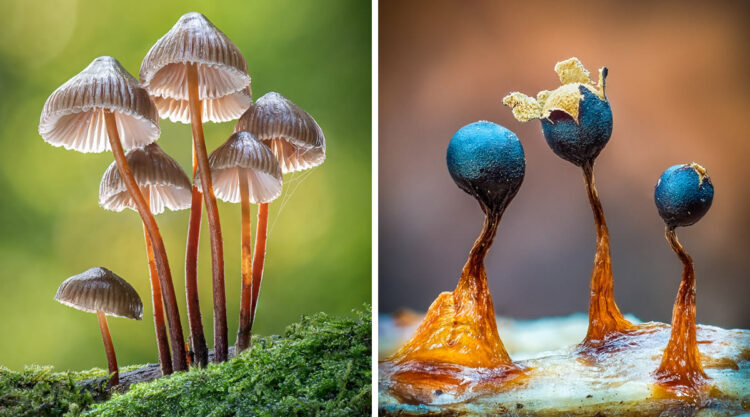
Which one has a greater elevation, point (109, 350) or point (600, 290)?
point (600, 290)

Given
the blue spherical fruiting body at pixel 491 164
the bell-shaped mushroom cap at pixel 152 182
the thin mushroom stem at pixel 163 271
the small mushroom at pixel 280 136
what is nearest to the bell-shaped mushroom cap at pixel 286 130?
the small mushroom at pixel 280 136

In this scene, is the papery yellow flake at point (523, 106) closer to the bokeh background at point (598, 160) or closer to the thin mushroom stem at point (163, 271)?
the bokeh background at point (598, 160)

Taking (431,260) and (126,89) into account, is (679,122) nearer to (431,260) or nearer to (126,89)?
(431,260)

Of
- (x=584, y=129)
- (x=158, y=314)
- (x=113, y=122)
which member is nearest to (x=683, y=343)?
(x=584, y=129)

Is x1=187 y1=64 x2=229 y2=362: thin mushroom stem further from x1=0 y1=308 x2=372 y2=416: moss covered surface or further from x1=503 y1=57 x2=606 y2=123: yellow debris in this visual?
x1=503 y1=57 x2=606 y2=123: yellow debris

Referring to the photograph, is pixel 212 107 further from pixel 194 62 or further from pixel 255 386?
pixel 255 386

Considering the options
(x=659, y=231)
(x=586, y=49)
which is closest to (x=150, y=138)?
(x=586, y=49)
